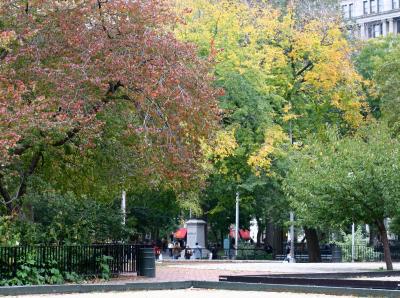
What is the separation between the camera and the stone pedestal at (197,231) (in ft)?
179

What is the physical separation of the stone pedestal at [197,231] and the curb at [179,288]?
2954cm

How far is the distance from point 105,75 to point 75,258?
580 cm

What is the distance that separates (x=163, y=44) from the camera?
1105 inches

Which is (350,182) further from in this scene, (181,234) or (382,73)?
(181,234)

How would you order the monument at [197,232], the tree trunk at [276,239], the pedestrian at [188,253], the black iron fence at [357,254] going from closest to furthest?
the black iron fence at [357,254]
the pedestrian at [188,253]
the monument at [197,232]
the tree trunk at [276,239]

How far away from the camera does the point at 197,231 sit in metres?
54.8

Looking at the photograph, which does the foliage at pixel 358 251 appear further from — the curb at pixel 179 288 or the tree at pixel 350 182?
the curb at pixel 179 288

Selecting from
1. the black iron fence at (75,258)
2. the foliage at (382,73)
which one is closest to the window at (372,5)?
the foliage at (382,73)

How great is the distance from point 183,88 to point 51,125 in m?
4.95

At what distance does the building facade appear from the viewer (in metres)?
115

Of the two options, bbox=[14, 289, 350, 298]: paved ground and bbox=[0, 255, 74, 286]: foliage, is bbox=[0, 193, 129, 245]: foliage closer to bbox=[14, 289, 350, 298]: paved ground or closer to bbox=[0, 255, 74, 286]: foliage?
bbox=[0, 255, 74, 286]: foliage

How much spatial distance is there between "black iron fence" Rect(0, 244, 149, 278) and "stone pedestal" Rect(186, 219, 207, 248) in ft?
76.9

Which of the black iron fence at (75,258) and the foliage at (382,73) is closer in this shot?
the black iron fence at (75,258)

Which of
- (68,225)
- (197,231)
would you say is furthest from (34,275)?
(197,231)
